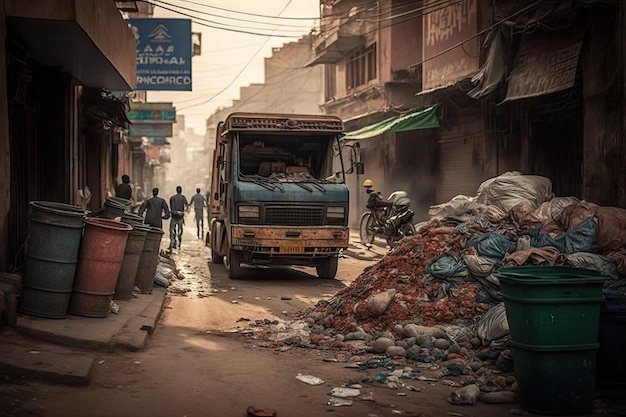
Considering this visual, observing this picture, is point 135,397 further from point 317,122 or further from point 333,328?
point 317,122

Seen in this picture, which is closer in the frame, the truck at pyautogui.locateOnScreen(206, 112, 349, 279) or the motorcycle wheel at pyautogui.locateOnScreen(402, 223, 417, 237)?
the truck at pyautogui.locateOnScreen(206, 112, 349, 279)

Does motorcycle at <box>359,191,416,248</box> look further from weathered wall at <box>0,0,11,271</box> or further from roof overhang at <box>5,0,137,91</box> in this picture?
weathered wall at <box>0,0,11,271</box>

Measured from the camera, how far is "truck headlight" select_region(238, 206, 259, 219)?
1441 cm

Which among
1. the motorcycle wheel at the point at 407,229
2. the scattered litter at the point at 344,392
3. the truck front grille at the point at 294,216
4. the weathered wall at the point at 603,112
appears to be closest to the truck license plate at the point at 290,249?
the truck front grille at the point at 294,216

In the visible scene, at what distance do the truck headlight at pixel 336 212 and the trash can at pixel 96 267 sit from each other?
6253mm

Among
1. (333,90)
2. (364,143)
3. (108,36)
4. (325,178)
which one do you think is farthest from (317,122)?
(333,90)

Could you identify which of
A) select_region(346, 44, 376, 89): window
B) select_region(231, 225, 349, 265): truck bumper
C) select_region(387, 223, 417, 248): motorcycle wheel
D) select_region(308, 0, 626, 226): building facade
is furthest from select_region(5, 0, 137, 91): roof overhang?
select_region(346, 44, 376, 89): window

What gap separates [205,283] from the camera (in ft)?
48.9

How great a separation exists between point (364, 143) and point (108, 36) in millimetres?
20332

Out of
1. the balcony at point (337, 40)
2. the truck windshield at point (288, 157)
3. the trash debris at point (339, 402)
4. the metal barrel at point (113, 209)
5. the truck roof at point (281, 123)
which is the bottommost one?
the trash debris at point (339, 402)

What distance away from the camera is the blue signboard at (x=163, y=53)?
21719 millimetres

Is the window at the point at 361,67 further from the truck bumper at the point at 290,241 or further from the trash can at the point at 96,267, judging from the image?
the trash can at the point at 96,267

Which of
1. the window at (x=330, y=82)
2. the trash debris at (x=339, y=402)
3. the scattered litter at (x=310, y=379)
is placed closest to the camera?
the trash debris at (x=339, y=402)

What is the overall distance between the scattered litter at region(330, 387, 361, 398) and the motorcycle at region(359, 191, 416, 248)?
1172cm
